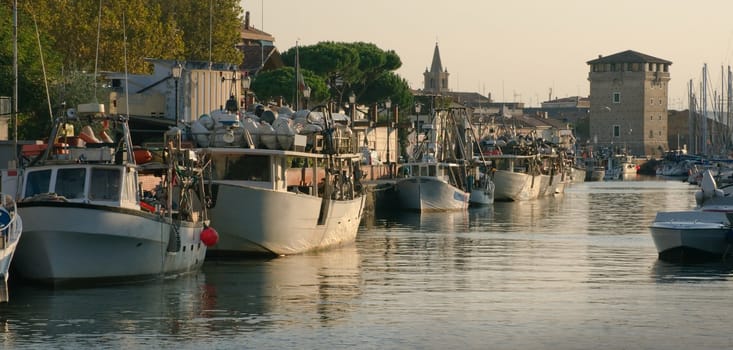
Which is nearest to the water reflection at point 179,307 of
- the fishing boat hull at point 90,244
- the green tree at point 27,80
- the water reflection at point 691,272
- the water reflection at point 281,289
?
the water reflection at point 281,289

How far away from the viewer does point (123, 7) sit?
277 ft

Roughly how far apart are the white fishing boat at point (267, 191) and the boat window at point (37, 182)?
24.1 ft

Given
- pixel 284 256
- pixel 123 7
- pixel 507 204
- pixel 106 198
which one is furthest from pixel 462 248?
pixel 507 204

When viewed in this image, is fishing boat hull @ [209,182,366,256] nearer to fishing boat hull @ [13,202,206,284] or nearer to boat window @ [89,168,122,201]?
fishing boat hull @ [13,202,206,284]

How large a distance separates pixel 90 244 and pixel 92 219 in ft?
2.52

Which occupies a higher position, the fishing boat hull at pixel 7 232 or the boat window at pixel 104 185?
the boat window at pixel 104 185

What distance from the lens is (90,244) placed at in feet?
111

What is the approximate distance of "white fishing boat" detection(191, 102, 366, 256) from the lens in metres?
41.6

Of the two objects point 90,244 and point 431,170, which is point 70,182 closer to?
point 90,244

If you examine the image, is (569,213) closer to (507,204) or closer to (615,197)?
(507,204)

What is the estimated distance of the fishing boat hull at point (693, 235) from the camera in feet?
144

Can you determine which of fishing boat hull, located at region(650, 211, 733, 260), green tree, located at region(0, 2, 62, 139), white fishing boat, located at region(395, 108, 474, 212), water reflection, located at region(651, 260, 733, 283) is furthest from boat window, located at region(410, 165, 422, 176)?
water reflection, located at region(651, 260, 733, 283)

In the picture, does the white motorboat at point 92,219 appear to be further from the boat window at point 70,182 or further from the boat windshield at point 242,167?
the boat windshield at point 242,167

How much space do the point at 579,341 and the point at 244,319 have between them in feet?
22.9
